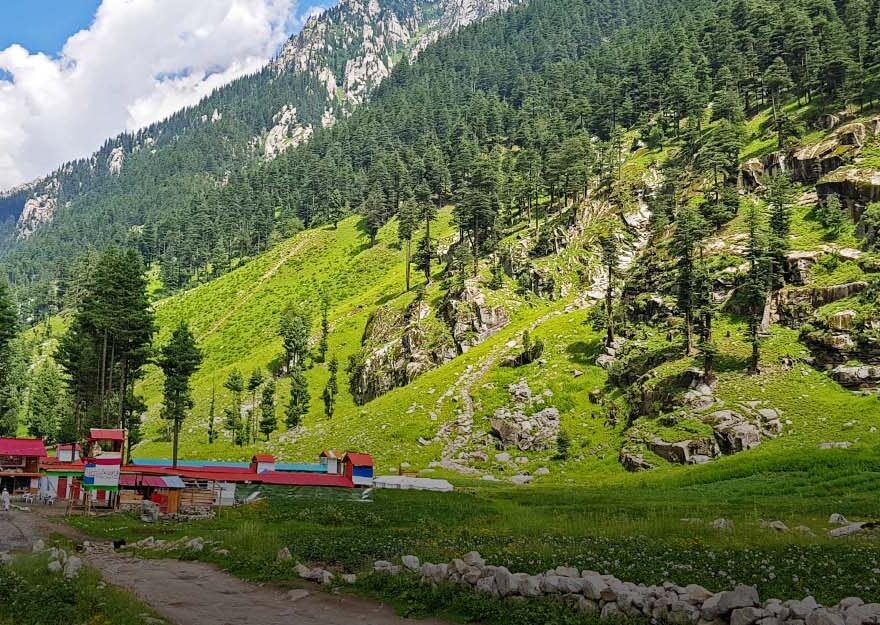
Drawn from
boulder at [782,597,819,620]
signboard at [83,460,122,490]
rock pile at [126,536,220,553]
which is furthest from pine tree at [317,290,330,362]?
boulder at [782,597,819,620]

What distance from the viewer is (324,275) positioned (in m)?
166

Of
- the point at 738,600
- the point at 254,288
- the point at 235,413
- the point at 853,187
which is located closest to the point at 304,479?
the point at 738,600

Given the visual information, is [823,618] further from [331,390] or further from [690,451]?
[331,390]

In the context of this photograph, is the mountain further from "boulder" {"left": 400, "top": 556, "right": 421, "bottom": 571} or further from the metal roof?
"boulder" {"left": 400, "top": 556, "right": 421, "bottom": 571}

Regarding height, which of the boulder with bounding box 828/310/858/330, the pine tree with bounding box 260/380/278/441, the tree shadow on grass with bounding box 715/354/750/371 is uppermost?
the boulder with bounding box 828/310/858/330

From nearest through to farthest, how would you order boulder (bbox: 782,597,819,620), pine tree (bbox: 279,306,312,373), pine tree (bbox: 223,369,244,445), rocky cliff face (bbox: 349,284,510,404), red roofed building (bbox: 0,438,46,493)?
boulder (bbox: 782,597,819,620) < red roofed building (bbox: 0,438,46,493) < pine tree (bbox: 223,369,244,445) < rocky cliff face (bbox: 349,284,510,404) < pine tree (bbox: 279,306,312,373)

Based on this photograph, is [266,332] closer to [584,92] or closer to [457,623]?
[584,92]

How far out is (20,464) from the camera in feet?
226

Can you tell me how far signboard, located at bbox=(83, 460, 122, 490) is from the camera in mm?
40125

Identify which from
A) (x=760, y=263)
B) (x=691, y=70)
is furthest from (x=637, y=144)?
(x=760, y=263)

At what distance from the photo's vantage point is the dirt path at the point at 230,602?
15.9 metres

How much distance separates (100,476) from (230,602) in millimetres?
27956

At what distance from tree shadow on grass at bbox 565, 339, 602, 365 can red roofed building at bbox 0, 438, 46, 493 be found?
65.3m

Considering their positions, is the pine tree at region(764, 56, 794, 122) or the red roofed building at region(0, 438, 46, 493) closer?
the red roofed building at region(0, 438, 46, 493)
